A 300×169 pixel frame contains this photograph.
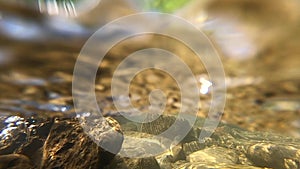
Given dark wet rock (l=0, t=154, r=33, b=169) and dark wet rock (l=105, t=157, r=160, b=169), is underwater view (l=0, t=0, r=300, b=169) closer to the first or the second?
dark wet rock (l=0, t=154, r=33, b=169)

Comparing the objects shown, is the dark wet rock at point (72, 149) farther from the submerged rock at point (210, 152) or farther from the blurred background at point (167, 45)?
the blurred background at point (167, 45)

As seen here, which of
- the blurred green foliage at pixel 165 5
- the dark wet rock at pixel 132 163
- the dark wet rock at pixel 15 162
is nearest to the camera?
the blurred green foliage at pixel 165 5

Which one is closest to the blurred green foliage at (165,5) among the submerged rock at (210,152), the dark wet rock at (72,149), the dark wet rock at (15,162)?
the dark wet rock at (72,149)

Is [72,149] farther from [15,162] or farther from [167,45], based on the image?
[167,45]

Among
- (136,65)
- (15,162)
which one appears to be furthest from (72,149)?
(136,65)

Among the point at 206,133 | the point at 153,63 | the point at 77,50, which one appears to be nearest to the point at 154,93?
the point at 153,63

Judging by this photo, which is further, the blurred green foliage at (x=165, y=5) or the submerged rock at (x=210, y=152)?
the submerged rock at (x=210, y=152)

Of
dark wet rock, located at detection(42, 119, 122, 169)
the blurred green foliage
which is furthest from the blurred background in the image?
dark wet rock, located at detection(42, 119, 122, 169)
